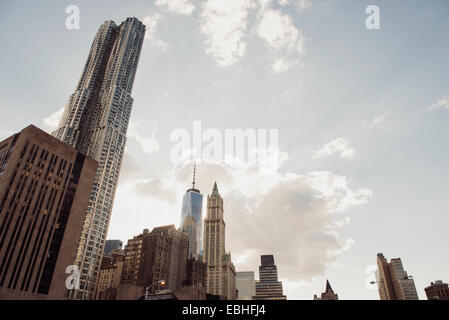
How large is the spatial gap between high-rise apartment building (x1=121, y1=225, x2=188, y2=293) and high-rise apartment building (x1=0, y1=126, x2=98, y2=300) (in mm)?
70952

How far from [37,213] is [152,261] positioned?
86.2 m

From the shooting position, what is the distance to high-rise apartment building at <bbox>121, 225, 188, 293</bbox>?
168 meters

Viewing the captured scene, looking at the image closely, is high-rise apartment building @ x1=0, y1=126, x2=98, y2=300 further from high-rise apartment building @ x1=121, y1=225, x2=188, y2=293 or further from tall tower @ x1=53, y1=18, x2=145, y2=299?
high-rise apartment building @ x1=121, y1=225, x2=188, y2=293

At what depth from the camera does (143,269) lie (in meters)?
170

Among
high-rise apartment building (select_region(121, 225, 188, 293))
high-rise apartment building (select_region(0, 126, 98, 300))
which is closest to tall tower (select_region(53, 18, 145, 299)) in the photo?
high-rise apartment building (select_region(121, 225, 188, 293))

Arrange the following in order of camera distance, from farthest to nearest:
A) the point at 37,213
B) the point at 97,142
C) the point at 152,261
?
the point at 97,142, the point at 152,261, the point at 37,213

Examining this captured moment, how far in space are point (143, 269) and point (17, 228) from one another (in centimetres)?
8995

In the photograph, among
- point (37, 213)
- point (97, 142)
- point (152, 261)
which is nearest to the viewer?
point (37, 213)

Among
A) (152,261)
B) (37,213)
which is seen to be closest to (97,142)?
(152,261)

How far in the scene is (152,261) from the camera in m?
171

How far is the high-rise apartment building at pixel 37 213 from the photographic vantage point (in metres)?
89.2

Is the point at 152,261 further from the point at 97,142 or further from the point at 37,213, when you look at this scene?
the point at 37,213
